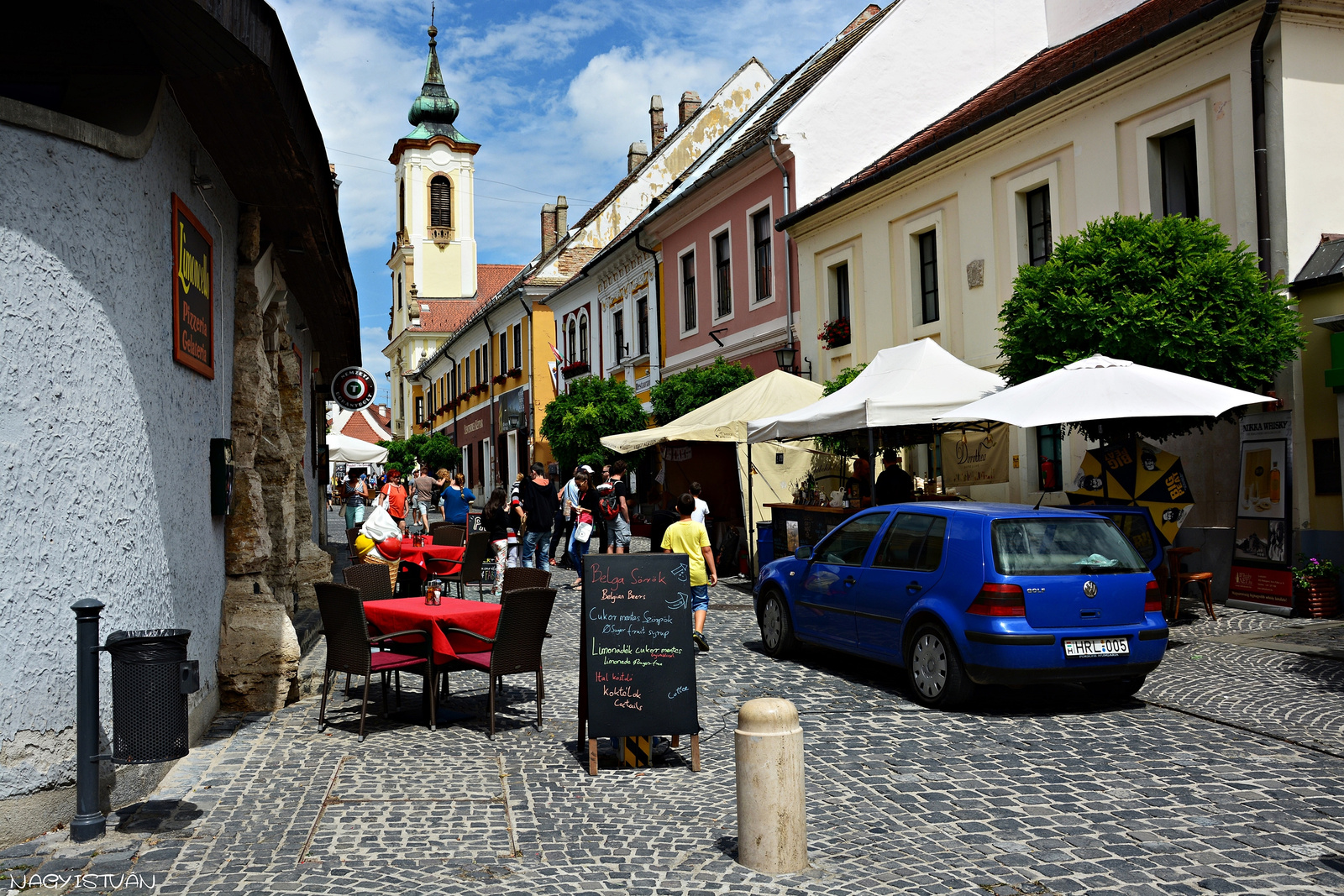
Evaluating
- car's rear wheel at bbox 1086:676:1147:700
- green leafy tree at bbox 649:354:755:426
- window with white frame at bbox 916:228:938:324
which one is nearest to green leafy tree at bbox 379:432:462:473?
green leafy tree at bbox 649:354:755:426

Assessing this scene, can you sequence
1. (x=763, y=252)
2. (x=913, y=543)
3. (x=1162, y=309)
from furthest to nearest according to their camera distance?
(x=763, y=252) < (x=1162, y=309) < (x=913, y=543)

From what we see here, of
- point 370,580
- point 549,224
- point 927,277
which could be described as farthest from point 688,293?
point 549,224

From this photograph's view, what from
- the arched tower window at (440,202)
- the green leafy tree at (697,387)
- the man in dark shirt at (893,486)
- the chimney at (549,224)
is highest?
the arched tower window at (440,202)

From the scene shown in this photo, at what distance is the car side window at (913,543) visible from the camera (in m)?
8.41

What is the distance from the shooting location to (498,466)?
4866cm

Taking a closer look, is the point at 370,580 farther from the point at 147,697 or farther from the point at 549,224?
the point at 549,224

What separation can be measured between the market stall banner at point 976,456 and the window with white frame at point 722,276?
9098mm

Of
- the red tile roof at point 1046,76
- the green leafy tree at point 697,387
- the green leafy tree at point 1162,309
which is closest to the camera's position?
the green leafy tree at point 1162,309

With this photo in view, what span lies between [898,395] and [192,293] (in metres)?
8.25

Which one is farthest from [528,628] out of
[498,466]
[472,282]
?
[472,282]

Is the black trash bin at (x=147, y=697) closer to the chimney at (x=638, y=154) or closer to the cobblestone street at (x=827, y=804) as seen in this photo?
the cobblestone street at (x=827, y=804)

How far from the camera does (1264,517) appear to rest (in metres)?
11.9

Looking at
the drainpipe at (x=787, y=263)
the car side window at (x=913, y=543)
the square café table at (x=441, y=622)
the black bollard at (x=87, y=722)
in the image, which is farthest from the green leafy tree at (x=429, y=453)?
the black bollard at (x=87, y=722)

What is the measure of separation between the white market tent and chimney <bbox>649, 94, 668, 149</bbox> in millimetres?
24796
